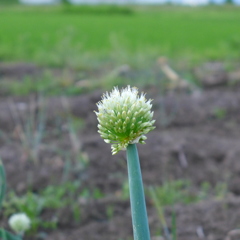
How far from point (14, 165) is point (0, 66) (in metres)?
5.72

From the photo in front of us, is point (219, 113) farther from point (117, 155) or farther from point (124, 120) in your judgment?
point (124, 120)

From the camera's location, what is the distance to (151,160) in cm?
418

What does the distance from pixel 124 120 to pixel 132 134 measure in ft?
0.10

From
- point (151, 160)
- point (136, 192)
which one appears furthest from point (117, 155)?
point (136, 192)

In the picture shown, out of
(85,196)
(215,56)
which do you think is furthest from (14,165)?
(215,56)

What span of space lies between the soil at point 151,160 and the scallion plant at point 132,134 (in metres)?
0.66

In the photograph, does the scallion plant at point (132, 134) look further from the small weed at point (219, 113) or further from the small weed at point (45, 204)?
the small weed at point (219, 113)

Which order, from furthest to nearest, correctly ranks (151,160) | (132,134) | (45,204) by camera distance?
(151,160) → (45,204) → (132,134)

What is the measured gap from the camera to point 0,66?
9.43 meters

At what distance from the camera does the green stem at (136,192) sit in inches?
41.9

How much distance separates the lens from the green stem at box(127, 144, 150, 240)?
1.07 m

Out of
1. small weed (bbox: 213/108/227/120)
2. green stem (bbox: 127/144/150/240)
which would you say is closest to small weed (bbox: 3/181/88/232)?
green stem (bbox: 127/144/150/240)

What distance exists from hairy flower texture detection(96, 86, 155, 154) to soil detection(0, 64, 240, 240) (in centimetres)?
70

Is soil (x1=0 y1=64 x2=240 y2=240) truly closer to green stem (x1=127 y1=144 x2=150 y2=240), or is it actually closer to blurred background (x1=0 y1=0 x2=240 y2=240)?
blurred background (x1=0 y1=0 x2=240 y2=240)
